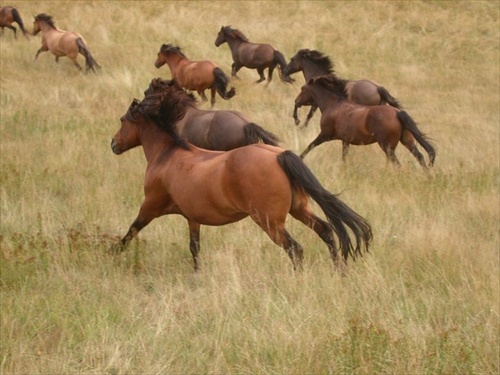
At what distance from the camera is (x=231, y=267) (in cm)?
514

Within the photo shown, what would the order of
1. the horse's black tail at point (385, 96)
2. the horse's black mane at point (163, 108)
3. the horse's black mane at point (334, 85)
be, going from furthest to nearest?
the horse's black tail at point (385, 96) → the horse's black mane at point (334, 85) → the horse's black mane at point (163, 108)

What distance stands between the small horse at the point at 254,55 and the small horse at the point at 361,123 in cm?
520

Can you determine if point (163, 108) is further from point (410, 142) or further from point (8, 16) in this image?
point (8, 16)

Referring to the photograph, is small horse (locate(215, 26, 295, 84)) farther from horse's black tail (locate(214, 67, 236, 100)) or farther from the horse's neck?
horse's black tail (locate(214, 67, 236, 100))

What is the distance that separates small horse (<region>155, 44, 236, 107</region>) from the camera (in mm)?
12250

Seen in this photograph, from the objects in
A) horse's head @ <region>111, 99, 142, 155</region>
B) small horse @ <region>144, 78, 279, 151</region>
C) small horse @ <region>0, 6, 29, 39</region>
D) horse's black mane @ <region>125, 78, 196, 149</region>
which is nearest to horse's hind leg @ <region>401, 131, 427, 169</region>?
small horse @ <region>144, 78, 279, 151</region>

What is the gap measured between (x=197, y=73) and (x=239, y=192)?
787 cm

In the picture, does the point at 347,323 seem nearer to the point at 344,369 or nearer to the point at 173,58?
the point at 344,369

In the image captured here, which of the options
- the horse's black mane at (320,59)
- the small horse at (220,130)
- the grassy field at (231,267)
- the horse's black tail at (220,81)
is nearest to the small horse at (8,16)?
the grassy field at (231,267)

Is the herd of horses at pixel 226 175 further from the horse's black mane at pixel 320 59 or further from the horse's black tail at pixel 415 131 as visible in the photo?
the horse's black mane at pixel 320 59

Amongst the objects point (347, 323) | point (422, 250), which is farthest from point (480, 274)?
point (347, 323)

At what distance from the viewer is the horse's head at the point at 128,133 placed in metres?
6.18

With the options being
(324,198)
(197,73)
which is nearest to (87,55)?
(197,73)

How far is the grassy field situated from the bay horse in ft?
0.86
